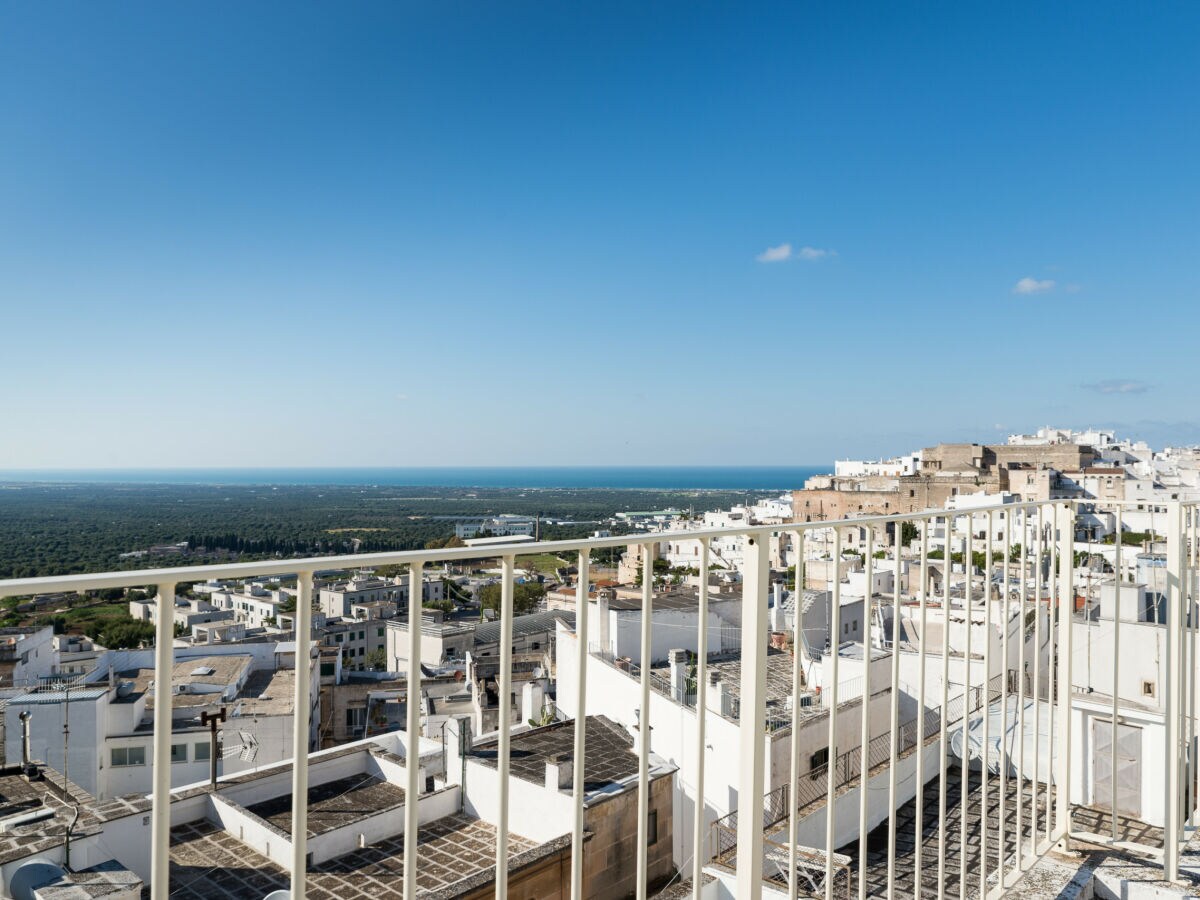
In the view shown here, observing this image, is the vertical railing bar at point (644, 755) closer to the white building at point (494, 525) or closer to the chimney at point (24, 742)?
the chimney at point (24, 742)

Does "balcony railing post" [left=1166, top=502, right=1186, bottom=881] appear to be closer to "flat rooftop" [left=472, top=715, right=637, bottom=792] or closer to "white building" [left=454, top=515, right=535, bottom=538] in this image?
"flat rooftop" [left=472, top=715, right=637, bottom=792]

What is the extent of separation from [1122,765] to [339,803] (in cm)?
684

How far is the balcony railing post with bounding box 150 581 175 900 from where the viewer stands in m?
0.77

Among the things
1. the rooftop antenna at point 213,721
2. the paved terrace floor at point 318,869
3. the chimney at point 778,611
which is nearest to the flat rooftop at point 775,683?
the paved terrace floor at point 318,869

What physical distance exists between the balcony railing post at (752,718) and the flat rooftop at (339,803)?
18.4 ft

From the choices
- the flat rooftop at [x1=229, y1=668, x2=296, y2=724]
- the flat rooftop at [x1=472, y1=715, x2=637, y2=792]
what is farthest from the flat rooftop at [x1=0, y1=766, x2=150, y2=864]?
the flat rooftop at [x1=472, y1=715, x2=637, y2=792]

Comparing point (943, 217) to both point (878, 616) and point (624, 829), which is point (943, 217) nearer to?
point (878, 616)

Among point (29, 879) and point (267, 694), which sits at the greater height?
point (29, 879)

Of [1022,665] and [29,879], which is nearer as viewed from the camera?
[29,879]

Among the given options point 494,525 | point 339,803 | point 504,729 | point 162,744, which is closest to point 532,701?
point 339,803

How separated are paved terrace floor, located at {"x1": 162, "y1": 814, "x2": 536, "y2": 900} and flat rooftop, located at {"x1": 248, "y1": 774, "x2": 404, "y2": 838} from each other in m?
0.31

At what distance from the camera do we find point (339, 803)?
744cm

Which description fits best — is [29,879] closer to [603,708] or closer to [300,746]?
[300,746]

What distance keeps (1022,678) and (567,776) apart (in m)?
5.90
